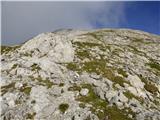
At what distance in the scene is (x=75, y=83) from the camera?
4869 centimetres

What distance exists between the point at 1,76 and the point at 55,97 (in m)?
11.7

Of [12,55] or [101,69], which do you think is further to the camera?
[12,55]

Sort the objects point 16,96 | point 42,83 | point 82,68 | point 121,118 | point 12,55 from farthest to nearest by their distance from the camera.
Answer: point 12,55, point 82,68, point 42,83, point 16,96, point 121,118

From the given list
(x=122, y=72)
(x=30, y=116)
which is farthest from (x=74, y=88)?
(x=122, y=72)

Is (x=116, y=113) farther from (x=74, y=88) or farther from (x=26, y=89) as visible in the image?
(x=26, y=89)

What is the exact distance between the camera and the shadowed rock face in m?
42.4

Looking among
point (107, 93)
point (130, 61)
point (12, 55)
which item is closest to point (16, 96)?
point (107, 93)

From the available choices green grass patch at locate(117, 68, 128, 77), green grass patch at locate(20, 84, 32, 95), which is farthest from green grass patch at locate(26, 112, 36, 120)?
green grass patch at locate(117, 68, 128, 77)

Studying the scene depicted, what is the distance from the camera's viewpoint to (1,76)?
169 ft

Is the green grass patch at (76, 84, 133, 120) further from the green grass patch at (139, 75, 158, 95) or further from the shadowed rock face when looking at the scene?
the green grass patch at (139, 75, 158, 95)

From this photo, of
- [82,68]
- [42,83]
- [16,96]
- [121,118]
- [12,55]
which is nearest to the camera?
[121,118]

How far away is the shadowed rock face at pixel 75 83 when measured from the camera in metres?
42.4

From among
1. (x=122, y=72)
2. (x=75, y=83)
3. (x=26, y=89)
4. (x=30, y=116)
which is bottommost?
(x=30, y=116)

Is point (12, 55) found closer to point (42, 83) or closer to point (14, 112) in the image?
point (42, 83)
